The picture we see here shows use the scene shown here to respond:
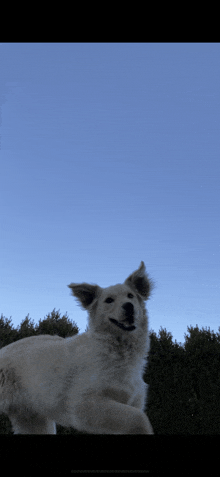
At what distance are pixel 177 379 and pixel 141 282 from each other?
A: 3.69 metres

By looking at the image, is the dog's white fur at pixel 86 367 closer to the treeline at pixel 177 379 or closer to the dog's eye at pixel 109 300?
the dog's eye at pixel 109 300

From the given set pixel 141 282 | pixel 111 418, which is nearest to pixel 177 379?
pixel 141 282

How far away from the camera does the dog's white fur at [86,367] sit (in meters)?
2.97

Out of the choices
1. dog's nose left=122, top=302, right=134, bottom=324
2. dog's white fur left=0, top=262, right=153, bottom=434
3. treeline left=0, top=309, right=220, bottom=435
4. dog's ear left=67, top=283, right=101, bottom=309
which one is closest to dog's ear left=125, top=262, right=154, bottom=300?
dog's white fur left=0, top=262, right=153, bottom=434

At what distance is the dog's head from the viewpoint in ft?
10.3

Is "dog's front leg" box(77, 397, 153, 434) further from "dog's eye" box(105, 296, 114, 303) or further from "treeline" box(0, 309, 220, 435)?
"treeline" box(0, 309, 220, 435)

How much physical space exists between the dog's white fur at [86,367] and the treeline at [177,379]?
2.61 metres

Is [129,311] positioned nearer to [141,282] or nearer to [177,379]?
[141,282]

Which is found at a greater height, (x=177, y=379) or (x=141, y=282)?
(x=141, y=282)

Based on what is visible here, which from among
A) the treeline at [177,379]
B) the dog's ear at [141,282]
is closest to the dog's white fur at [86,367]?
the dog's ear at [141,282]

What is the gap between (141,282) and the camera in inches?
131
